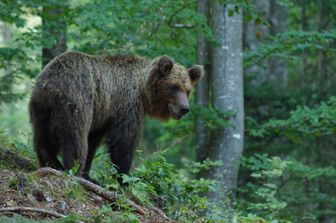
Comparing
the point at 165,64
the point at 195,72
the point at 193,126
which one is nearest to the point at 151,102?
the point at 165,64

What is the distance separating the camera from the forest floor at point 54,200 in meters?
5.99

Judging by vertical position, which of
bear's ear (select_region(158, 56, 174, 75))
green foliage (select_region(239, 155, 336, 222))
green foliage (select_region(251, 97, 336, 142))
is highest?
bear's ear (select_region(158, 56, 174, 75))

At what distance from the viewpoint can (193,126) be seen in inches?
566

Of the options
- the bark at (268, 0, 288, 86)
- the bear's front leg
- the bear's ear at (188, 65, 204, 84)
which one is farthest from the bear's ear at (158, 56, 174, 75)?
the bark at (268, 0, 288, 86)

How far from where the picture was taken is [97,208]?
6809mm

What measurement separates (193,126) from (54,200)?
8.04 meters

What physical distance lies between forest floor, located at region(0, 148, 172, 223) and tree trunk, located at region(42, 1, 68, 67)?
12.7ft

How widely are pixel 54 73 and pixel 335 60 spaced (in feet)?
46.4

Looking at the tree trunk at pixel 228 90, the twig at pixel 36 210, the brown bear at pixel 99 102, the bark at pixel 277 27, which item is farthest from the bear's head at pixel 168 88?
the bark at pixel 277 27

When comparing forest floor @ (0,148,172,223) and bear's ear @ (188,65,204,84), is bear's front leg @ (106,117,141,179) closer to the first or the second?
bear's ear @ (188,65,204,84)

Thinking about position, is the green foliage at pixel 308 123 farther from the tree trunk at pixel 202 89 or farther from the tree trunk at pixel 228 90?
the tree trunk at pixel 202 89

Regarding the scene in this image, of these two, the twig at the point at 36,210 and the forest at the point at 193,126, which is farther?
the forest at the point at 193,126

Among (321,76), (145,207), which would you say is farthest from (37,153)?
(321,76)

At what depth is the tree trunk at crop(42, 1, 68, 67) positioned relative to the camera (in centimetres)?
1086
